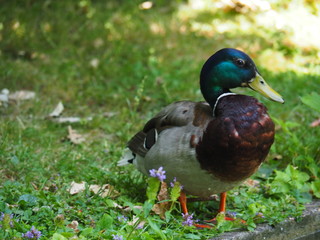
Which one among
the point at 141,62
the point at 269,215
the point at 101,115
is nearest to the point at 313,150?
the point at 269,215

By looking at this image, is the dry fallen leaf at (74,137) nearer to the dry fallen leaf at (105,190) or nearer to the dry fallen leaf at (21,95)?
the dry fallen leaf at (21,95)

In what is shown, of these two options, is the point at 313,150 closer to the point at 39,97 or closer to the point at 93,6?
the point at 39,97

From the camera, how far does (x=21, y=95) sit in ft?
16.6

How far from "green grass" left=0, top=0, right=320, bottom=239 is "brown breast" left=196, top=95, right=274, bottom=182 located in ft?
1.00

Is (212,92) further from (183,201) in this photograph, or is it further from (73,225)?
(73,225)

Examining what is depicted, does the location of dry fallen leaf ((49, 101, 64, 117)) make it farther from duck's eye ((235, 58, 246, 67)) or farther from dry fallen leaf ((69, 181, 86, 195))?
duck's eye ((235, 58, 246, 67))

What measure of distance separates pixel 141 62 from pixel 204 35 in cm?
123

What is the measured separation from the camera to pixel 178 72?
226 inches

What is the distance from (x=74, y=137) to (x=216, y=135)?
171 cm

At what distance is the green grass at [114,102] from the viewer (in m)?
3.21

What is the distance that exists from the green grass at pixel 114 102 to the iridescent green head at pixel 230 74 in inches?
26.2

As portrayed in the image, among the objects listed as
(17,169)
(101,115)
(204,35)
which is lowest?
(204,35)

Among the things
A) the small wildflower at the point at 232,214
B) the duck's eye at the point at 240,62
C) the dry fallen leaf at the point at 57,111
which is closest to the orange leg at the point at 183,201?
the small wildflower at the point at 232,214

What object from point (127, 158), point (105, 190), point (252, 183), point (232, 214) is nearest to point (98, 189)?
point (105, 190)
